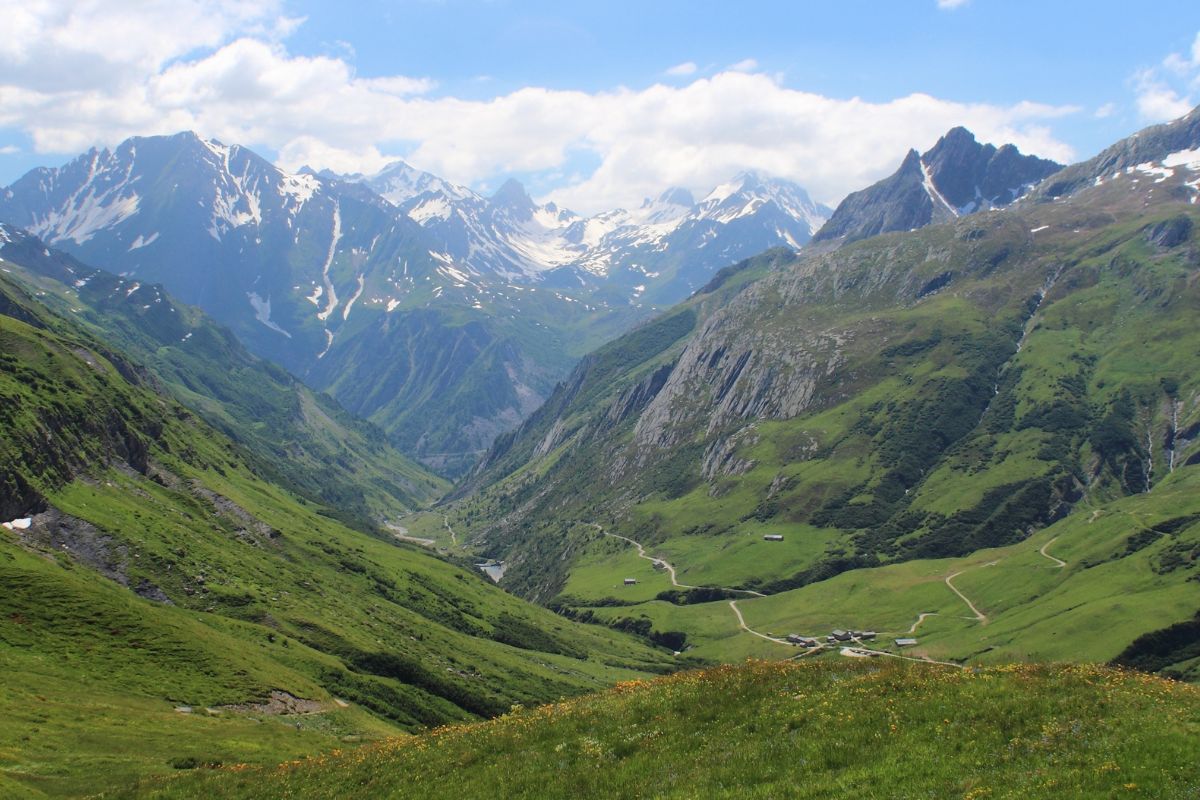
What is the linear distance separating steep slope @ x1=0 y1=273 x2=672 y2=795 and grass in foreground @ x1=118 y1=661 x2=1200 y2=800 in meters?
24.3

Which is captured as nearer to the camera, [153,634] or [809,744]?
[809,744]

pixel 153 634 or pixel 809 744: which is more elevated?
pixel 809 744

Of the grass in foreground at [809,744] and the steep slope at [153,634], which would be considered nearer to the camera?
the grass in foreground at [809,744]

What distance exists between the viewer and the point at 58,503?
143500 mm

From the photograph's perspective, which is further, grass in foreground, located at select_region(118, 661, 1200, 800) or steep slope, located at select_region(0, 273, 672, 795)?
steep slope, located at select_region(0, 273, 672, 795)

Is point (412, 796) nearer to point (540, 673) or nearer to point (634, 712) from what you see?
point (634, 712)

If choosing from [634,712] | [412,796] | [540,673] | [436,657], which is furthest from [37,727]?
[540,673]

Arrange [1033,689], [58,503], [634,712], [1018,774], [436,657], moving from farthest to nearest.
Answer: [436,657], [58,503], [634,712], [1033,689], [1018,774]

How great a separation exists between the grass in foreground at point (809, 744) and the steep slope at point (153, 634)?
24310 millimetres

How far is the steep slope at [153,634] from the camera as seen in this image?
242ft

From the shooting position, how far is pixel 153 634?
104750 mm

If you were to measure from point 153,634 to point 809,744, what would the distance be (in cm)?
8944

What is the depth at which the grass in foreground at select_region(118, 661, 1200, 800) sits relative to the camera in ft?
112

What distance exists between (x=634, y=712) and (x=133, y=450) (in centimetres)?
17787
